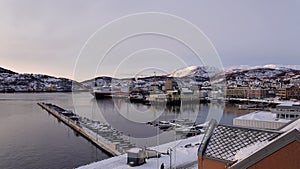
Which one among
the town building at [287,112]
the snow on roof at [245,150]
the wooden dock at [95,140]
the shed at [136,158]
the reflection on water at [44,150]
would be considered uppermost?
the snow on roof at [245,150]

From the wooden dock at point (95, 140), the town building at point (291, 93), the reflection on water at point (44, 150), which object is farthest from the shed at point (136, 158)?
the town building at point (291, 93)

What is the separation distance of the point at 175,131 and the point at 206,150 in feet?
35.5

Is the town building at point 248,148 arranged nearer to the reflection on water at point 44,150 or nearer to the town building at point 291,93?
the reflection on water at point 44,150

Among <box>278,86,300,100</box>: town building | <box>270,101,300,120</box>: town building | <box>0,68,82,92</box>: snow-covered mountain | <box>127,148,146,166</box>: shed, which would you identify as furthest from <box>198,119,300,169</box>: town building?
<box>0,68,82,92</box>: snow-covered mountain

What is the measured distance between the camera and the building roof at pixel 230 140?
9.35 feet

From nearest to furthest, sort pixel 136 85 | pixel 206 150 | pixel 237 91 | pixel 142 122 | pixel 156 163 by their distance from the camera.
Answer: pixel 206 150
pixel 156 163
pixel 142 122
pixel 237 91
pixel 136 85

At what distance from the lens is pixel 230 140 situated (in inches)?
118

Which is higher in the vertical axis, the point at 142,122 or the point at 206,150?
the point at 206,150

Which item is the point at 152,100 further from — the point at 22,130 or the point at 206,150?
the point at 206,150

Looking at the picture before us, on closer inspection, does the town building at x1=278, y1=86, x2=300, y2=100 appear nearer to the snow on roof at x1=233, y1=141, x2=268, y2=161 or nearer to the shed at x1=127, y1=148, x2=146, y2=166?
the shed at x1=127, y1=148, x2=146, y2=166

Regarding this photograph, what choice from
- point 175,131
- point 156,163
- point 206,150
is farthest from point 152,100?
point 206,150

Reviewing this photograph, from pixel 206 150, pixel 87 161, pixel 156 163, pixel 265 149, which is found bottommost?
pixel 87 161

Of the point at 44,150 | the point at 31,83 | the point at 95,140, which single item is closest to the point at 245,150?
the point at 44,150

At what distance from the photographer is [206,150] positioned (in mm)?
3027
